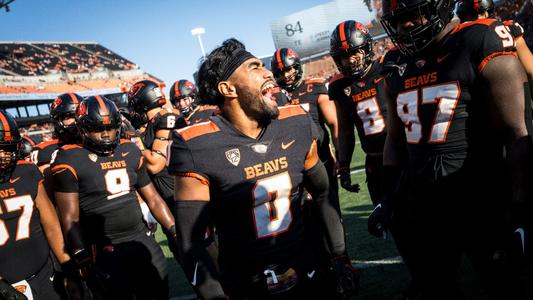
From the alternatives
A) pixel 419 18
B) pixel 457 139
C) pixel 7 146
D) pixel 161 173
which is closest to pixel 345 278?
pixel 457 139

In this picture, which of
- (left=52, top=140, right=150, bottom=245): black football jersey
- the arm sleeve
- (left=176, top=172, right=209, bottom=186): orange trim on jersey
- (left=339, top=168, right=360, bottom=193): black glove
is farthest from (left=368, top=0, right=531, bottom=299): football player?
(left=52, top=140, right=150, bottom=245): black football jersey

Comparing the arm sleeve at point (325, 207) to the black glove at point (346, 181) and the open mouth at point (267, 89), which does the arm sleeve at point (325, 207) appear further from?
the black glove at point (346, 181)

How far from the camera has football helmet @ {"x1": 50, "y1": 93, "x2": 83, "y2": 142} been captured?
4.95 meters

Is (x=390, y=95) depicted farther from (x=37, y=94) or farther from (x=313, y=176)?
(x=37, y=94)

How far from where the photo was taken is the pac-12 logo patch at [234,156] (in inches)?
89.4

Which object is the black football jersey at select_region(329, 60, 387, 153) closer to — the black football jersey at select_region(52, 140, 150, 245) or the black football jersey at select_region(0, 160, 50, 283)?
the black football jersey at select_region(52, 140, 150, 245)

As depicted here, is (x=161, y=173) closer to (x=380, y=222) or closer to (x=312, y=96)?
(x=312, y=96)

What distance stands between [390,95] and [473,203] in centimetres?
91

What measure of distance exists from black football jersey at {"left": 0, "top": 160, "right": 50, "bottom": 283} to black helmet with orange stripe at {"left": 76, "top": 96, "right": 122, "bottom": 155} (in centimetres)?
59

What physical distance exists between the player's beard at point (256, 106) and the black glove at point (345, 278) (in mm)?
1007

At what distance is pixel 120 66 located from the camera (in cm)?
4706

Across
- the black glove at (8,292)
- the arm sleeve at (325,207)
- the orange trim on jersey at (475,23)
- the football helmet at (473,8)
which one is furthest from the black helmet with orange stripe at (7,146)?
the football helmet at (473,8)

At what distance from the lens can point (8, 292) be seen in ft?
8.84

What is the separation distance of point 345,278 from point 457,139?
108cm
